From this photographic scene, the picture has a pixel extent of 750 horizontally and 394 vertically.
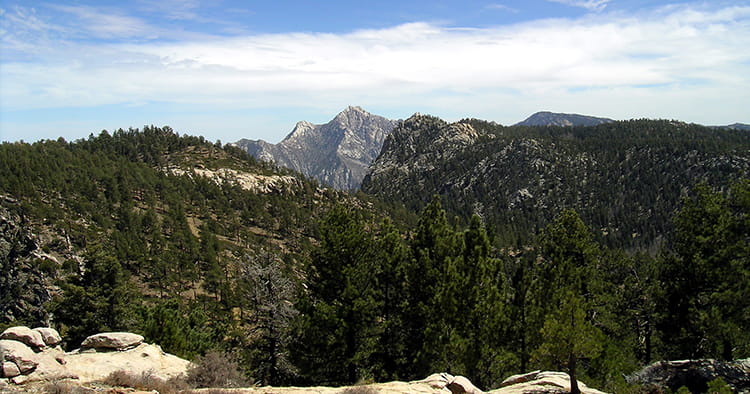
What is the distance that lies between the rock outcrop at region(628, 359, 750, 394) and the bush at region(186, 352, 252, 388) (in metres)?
Answer: 16.9

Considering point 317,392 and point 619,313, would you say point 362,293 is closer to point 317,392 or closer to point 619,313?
point 317,392

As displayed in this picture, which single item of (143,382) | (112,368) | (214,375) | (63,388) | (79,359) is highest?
(63,388)

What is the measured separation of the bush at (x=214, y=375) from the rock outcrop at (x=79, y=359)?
3.93 feet

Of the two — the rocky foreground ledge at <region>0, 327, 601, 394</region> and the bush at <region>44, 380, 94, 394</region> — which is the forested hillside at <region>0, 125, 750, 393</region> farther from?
the bush at <region>44, 380, 94, 394</region>

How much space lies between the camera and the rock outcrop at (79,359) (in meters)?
14.5

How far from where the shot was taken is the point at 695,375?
58.4ft

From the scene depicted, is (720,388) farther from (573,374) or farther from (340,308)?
(340,308)

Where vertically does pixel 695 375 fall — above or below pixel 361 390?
below

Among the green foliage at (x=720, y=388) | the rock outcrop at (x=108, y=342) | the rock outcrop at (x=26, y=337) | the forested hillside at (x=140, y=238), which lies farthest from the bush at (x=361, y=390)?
the rock outcrop at (x=26, y=337)

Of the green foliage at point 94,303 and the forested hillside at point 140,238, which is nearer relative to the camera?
the green foliage at point 94,303

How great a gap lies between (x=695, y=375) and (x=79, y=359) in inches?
1008

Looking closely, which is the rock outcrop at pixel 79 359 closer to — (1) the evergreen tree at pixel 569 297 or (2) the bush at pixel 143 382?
(2) the bush at pixel 143 382

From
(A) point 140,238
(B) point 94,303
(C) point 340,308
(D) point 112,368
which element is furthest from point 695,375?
(A) point 140,238

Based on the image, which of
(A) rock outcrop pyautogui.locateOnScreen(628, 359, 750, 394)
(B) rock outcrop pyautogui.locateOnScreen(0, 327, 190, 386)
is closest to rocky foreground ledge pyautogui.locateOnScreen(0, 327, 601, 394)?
(B) rock outcrop pyautogui.locateOnScreen(0, 327, 190, 386)
